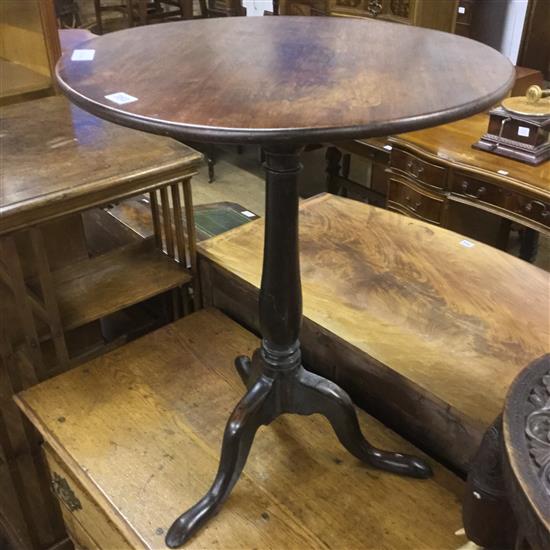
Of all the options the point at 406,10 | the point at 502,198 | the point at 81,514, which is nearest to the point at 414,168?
the point at 502,198

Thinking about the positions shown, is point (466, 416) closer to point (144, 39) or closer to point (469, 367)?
point (469, 367)

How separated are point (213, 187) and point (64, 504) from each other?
2.71 meters

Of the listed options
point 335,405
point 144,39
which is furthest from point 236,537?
point 144,39

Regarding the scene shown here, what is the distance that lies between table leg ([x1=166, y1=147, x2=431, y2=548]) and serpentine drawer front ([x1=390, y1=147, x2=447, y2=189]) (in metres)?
1.37

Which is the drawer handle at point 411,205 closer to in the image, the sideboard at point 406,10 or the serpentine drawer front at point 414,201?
the serpentine drawer front at point 414,201

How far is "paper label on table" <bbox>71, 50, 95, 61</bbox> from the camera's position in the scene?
1030 mm

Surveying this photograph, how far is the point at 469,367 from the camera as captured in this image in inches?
48.3

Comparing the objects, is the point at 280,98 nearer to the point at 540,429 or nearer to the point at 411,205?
the point at 540,429

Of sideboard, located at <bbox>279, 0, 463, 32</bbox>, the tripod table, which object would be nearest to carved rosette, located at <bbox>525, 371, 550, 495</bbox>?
the tripod table

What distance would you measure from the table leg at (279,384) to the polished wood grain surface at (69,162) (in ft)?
1.49

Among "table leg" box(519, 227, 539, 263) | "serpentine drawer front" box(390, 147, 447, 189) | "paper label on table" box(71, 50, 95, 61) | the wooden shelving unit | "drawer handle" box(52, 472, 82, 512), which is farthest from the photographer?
"table leg" box(519, 227, 539, 263)

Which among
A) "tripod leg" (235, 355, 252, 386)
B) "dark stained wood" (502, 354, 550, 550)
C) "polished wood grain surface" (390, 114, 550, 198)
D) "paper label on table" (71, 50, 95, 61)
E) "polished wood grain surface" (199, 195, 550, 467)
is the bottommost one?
"tripod leg" (235, 355, 252, 386)

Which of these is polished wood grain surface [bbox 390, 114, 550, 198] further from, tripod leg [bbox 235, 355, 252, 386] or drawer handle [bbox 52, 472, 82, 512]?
drawer handle [bbox 52, 472, 82, 512]

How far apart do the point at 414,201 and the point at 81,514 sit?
169cm
